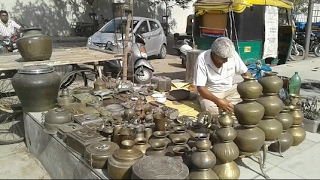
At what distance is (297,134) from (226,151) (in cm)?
122

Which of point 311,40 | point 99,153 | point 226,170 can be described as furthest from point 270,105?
point 311,40

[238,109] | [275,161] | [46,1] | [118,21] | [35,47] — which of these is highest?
[46,1]

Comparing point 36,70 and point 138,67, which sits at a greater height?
point 36,70

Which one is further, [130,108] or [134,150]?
[130,108]

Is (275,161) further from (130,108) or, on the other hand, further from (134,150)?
(130,108)

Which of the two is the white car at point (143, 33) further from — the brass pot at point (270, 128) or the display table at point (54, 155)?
the brass pot at point (270, 128)

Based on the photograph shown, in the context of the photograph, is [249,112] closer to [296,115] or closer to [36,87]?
[296,115]

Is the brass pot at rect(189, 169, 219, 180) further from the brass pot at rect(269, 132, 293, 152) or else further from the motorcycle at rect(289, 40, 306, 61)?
the motorcycle at rect(289, 40, 306, 61)

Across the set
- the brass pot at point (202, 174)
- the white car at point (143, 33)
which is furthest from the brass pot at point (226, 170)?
the white car at point (143, 33)

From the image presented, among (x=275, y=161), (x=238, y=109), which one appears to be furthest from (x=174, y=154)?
(x=275, y=161)

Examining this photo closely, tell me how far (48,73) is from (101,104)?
2.62 ft

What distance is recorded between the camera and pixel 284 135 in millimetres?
2969

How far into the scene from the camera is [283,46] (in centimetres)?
Result: 902

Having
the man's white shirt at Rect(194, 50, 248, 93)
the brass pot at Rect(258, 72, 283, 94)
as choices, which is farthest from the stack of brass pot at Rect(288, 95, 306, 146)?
the man's white shirt at Rect(194, 50, 248, 93)
